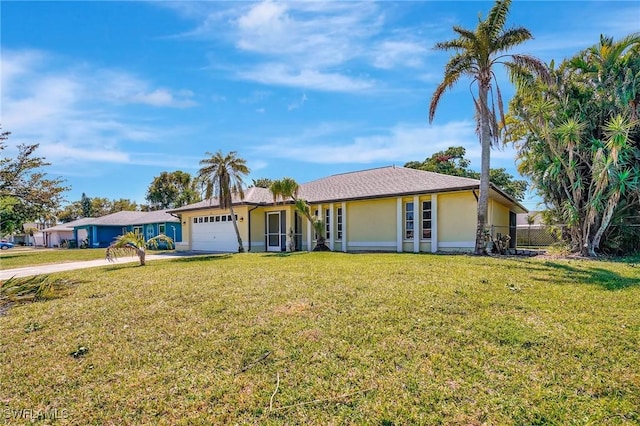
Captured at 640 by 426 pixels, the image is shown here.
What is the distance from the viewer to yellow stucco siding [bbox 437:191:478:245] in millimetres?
15680

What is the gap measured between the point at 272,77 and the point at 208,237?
15.9m

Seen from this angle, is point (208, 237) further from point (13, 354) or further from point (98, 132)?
point (13, 354)

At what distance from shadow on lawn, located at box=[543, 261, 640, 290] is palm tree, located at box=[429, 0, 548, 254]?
15.3 ft

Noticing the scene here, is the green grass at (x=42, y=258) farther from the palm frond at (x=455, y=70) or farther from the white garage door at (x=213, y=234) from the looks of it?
the palm frond at (x=455, y=70)

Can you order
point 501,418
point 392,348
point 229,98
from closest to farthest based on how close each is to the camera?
point 501,418
point 392,348
point 229,98

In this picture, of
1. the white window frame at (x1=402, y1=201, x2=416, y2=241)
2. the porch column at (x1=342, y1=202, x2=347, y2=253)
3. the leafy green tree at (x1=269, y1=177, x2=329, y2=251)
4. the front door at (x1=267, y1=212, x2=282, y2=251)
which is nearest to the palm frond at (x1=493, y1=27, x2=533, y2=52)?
the white window frame at (x1=402, y1=201, x2=416, y2=241)

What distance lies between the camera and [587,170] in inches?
608

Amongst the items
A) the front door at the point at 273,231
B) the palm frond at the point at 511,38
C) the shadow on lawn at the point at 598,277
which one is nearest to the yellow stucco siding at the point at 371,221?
the front door at the point at 273,231

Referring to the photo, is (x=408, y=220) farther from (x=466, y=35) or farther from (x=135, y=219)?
(x=135, y=219)

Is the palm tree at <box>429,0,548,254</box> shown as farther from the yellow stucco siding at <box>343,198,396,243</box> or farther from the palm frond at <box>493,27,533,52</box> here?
the yellow stucco siding at <box>343,198,396,243</box>

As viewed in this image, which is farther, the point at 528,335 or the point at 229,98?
the point at 229,98

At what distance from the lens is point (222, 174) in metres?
20.3

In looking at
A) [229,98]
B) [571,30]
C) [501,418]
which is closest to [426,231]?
[571,30]

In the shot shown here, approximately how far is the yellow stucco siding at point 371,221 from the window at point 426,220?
151 centimetres
